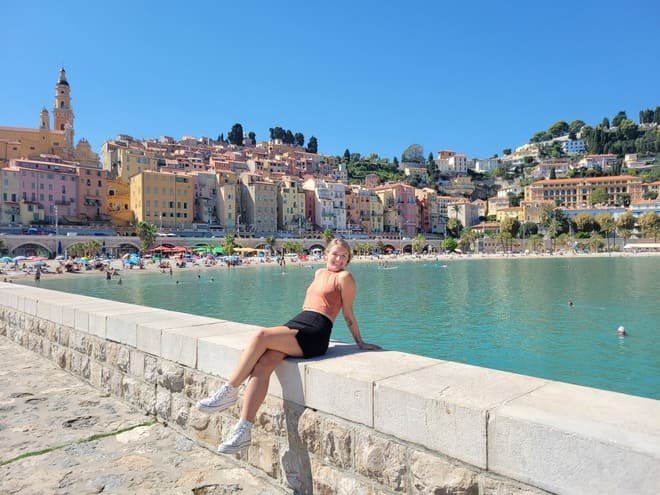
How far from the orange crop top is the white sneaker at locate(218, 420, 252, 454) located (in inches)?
36.6

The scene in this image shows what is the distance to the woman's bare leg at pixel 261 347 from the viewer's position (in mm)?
3238

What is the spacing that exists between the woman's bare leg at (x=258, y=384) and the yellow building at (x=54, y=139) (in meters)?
95.9

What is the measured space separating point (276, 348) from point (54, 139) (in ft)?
356

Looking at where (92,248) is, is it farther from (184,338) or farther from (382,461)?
(382,461)

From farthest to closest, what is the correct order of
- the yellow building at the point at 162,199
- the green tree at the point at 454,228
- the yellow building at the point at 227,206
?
1. the green tree at the point at 454,228
2. the yellow building at the point at 227,206
3. the yellow building at the point at 162,199

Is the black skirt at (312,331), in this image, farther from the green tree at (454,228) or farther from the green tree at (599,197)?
the green tree at (599,197)

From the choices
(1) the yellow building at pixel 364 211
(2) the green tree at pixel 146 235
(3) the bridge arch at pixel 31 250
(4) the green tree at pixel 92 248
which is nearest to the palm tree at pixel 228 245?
(2) the green tree at pixel 146 235

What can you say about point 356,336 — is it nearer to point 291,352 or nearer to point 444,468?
point 291,352

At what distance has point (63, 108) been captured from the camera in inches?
4087

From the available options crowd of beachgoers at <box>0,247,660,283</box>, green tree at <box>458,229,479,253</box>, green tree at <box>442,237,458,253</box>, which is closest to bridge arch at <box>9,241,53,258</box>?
crowd of beachgoers at <box>0,247,660,283</box>

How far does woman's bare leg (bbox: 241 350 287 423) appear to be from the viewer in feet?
10.5

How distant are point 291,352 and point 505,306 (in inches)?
934

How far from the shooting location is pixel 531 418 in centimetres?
213

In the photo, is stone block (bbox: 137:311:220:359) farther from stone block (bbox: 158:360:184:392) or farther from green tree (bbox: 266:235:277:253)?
green tree (bbox: 266:235:277:253)
